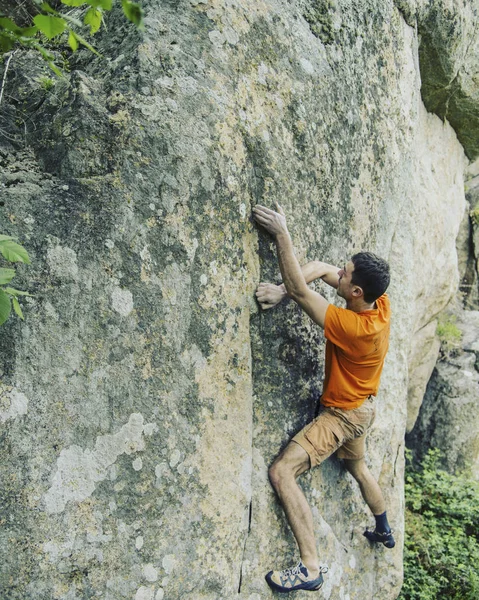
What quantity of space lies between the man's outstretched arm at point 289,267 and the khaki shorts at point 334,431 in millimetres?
947

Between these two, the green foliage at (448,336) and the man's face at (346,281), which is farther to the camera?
the green foliage at (448,336)

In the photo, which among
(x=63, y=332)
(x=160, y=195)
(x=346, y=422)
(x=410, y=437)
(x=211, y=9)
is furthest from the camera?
(x=410, y=437)

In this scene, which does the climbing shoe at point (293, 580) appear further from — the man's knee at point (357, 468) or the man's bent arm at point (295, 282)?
the man's bent arm at point (295, 282)

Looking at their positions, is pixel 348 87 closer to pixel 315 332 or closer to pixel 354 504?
pixel 315 332

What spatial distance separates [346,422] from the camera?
4.85 meters

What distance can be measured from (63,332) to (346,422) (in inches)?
104

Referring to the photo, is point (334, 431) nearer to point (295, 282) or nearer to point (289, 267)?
point (295, 282)

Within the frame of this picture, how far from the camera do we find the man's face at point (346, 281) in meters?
4.53

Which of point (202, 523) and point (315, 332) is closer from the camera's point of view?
point (202, 523)

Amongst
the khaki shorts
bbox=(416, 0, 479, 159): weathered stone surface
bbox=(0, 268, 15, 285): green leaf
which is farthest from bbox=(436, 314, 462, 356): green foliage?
bbox=(0, 268, 15, 285): green leaf

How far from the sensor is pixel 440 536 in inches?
331

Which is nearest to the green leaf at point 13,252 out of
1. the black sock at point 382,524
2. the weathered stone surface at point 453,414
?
the black sock at point 382,524

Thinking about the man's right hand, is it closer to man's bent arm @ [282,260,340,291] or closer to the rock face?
the rock face

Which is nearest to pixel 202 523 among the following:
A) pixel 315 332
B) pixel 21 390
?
pixel 21 390
